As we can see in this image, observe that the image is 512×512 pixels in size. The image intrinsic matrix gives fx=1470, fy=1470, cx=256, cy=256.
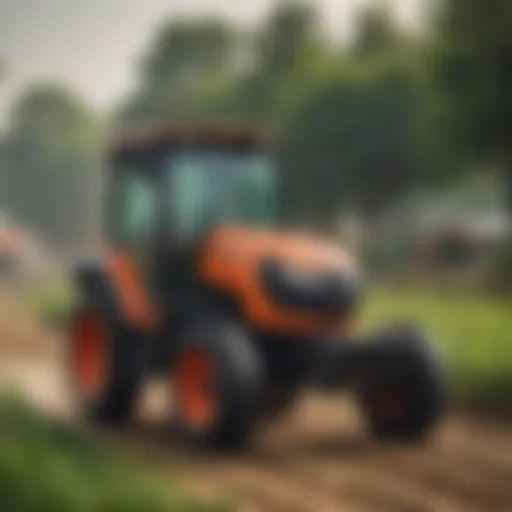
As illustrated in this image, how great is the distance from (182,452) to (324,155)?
0.57 m

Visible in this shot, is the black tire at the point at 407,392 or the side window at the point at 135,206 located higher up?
the side window at the point at 135,206

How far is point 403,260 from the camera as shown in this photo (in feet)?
7.46

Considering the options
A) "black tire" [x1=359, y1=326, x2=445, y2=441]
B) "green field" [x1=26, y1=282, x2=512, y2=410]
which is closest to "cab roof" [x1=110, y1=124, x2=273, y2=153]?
"green field" [x1=26, y1=282, x2=512, y2=410]

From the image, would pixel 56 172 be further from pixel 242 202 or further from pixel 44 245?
pixel 242 202

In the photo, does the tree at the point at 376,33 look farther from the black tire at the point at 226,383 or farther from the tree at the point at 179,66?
→ the black tire at the point at 226,383

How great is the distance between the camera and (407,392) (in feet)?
→ 8.51

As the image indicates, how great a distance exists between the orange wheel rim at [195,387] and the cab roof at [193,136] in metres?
0.43

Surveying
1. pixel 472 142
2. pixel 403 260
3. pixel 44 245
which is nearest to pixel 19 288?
pixel 44 245

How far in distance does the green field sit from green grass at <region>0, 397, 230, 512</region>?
183 millimetres

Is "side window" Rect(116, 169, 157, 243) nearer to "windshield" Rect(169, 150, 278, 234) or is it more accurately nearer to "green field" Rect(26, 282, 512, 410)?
"windshield" Rect(169, 150, 278, 234)

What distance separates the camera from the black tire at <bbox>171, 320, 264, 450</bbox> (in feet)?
8.25

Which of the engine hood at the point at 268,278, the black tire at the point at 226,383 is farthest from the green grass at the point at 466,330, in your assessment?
the black tire at the point at 226,383

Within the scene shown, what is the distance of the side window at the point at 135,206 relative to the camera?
244 cm

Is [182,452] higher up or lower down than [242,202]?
lower down
